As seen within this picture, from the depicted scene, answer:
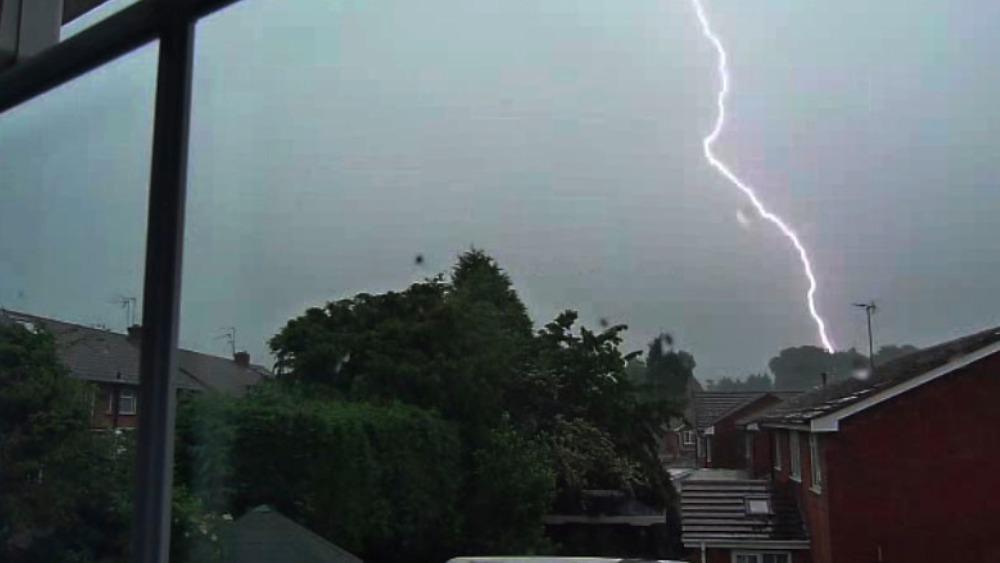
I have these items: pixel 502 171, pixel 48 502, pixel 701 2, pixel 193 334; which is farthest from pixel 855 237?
pixel 48 502

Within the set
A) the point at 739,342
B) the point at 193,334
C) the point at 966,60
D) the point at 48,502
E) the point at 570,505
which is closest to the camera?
the point at 966,60

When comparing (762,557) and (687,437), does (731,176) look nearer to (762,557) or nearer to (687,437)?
(687,437)

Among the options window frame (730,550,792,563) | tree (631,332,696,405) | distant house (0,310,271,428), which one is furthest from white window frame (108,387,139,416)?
window frame (730,550,792,563)

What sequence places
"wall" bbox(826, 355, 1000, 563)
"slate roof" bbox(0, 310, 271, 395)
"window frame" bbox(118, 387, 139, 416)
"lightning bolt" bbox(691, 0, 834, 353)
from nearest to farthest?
"wall" bbox(826, 355, 1000, 563)
"lightning bolt" bbox(691, 0, 834, 353)
"slate roof" bbox(0, 310, 271, 395)
"window frame" bbox(118, 387, 139, 416)

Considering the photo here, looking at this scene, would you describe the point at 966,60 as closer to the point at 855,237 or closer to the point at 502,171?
the point at 855,237

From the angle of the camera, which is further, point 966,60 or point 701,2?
point 701,2

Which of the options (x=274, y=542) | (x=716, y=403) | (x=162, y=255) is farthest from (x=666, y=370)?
(x=162, y=255)

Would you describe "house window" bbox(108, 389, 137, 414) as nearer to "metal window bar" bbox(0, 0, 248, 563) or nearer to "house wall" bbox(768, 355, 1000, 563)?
"metal window bar" bbox(0, 0, 248, 563)
